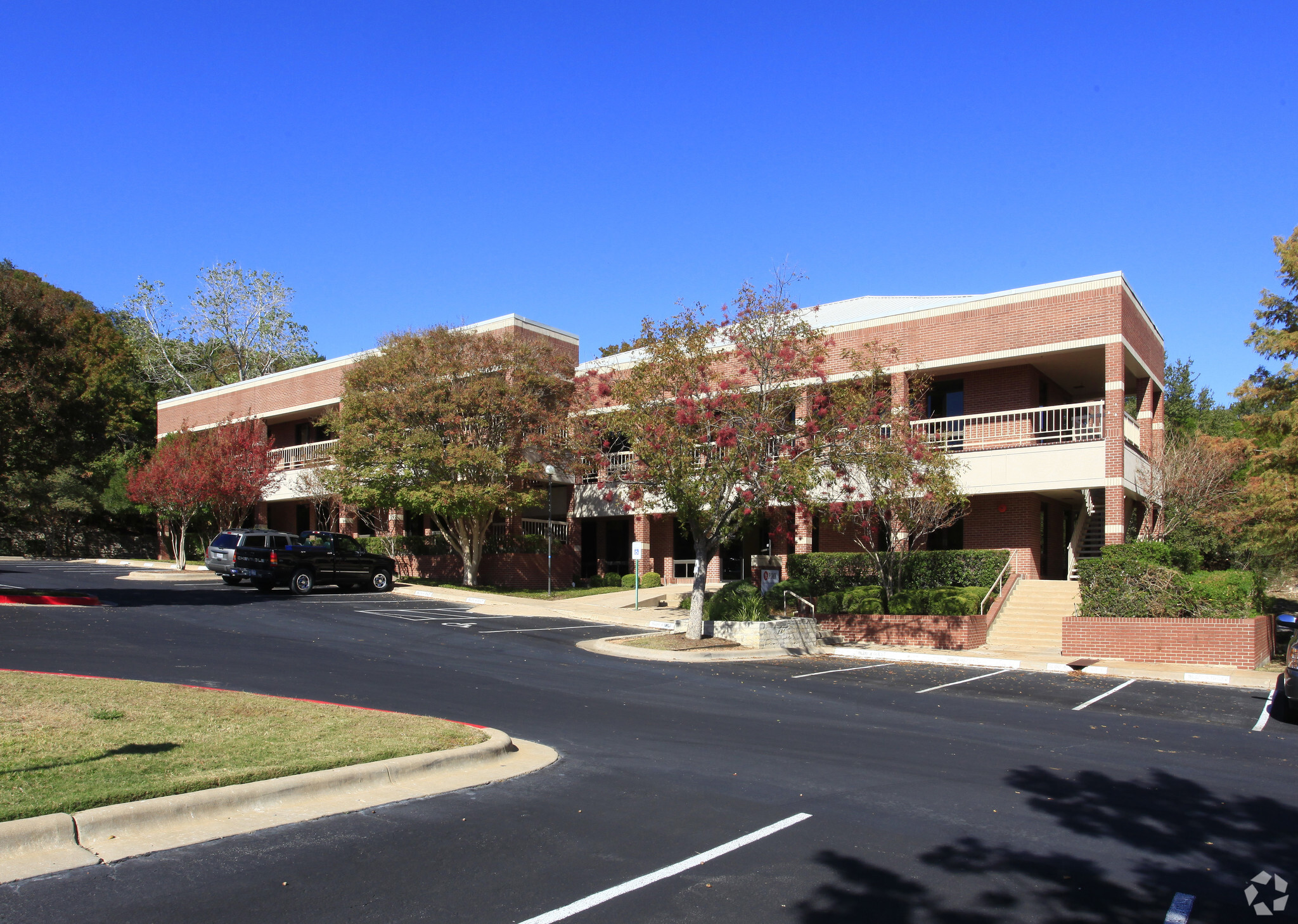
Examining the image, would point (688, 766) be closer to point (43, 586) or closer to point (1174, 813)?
point (1174, 813)

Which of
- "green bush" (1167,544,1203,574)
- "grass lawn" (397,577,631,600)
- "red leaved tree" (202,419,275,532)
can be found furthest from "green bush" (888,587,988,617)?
"red leaved tree" (202,419,275,532)

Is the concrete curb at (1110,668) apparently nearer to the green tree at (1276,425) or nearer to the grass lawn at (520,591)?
the green tree at (1276,425)

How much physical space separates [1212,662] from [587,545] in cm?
2373

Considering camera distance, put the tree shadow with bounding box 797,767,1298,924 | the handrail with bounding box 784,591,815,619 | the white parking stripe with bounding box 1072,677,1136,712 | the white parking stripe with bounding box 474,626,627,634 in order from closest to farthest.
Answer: the tree shadow with bounding box 797,767,1298,924
the white parking stripe with bounding box 1072,677,1136,712
the white parking stripe with bounding box 474,626,627,634
the handrail with bounding box 784,591,815,619

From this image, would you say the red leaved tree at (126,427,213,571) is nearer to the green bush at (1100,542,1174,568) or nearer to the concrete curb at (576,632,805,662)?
the concrete curb at (576,632,805,662)

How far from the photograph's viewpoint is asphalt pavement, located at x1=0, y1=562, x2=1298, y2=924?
522 cm

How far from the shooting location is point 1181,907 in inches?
211

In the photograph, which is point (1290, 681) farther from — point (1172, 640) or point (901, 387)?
point (901, 387)

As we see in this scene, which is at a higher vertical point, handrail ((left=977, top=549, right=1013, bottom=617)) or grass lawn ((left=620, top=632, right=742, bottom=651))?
handrail ((left=977, top=549, right=1013, bottom=617))

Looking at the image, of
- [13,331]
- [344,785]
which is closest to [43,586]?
[13,331]

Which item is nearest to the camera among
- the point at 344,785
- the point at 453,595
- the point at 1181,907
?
the point at 1181,907

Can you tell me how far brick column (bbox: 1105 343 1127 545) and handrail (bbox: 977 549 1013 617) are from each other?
2.45 m

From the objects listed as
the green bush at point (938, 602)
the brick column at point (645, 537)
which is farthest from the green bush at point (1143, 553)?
the brick column at point (645, 537)

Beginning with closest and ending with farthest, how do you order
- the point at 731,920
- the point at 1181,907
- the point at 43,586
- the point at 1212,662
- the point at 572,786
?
the point at 731,920 → the point at 1181,907 → the point at 572,786 → the point at 1212,662 → the point at 43,586
